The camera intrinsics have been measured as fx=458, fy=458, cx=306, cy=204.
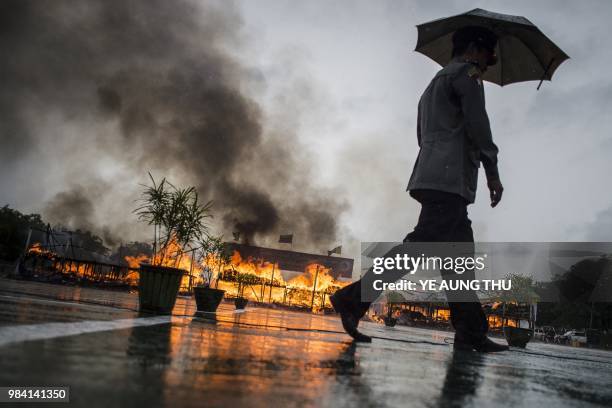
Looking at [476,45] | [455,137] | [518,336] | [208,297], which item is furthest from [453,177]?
[208,297]

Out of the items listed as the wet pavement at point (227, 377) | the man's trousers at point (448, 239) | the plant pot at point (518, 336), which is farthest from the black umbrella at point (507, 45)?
the plant pot at point (518, 336)

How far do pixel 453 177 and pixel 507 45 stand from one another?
1890mm

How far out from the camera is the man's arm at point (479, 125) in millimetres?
3350

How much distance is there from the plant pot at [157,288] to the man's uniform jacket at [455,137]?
9.30 feet

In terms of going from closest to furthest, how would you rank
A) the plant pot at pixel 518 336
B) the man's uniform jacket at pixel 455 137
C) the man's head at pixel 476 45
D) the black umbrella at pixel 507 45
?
1. the man's uniform jacket at pixel 455 137
2. the man's head at pixel 476 45
3. the black umbrella at pixel 507 45
4. the plant pot at pixel 518 336

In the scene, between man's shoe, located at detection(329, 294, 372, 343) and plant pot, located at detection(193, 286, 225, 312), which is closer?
man's shoe, located at detection(329, 294, 372, 343)

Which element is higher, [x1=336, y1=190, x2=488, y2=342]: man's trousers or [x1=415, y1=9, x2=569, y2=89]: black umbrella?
[x1=415, y1=9, x2=569, y2=89]: black umbrella

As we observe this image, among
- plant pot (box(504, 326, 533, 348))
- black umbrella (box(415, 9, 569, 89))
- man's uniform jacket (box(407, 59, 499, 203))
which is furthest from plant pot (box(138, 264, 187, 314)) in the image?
plant pot (box(504, 326, 533, 348))

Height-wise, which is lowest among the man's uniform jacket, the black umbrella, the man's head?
the man's uniform jacket

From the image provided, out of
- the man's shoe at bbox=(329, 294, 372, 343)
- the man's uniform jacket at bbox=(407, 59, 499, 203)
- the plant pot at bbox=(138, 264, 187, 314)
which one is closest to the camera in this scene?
the man's shoe at bbox=(329, 294, 372, 343)

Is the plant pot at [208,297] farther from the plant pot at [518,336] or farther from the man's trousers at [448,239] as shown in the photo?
the plant pot at [518,336]

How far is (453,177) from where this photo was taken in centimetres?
331

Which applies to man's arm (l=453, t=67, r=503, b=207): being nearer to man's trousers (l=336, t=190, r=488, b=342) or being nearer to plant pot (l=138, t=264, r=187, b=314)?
man's trousers (l=336, t=190, r=488, b=342)

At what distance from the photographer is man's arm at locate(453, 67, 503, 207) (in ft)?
11.0
